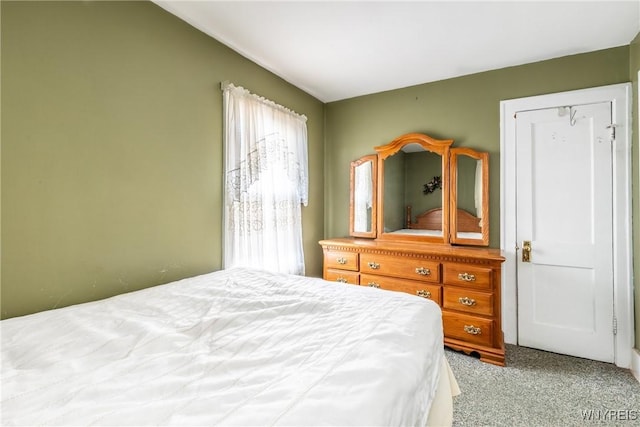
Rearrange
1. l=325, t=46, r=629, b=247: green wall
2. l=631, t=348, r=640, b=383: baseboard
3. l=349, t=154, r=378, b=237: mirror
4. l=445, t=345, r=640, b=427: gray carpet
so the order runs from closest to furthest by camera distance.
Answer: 1. l=445, t=345, r=640, b=427: gray carpet
2. l=631, t=348, r=640, b=383: baseboard
3. l=325, t=46, r=629, b=247: green wall
4. l=349, t=154, r=378, b=237: mirror

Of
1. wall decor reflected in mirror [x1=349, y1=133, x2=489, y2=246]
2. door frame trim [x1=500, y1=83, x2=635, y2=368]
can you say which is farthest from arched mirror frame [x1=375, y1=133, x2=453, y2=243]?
Answer: door frame trim [x1=500, y1=83, x2=635, y2=368]

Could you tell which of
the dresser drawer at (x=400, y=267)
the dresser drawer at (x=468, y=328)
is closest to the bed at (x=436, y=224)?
the dresser drawer at (x=400, y=267)

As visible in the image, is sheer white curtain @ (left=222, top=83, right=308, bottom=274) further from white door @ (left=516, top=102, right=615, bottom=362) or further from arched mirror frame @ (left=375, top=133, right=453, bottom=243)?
white door @ (left=516, top=102, right=615, bottom=362)

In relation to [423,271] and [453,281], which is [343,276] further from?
[453,281]

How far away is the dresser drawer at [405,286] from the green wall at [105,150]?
1390 millimetres

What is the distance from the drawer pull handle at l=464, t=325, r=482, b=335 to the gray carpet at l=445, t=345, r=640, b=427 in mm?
213

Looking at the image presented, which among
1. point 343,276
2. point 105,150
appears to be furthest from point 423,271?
point 105,150

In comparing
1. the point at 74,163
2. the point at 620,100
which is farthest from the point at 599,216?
the point at 74,163

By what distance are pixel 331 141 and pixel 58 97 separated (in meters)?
2.59

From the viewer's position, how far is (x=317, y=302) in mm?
1308

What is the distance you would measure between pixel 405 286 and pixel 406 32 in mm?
2024

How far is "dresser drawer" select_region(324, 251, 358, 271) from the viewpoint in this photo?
2818 mm

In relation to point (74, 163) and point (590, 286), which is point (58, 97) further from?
point (590, 286)

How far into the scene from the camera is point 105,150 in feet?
5.07
